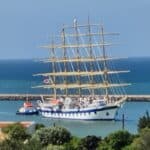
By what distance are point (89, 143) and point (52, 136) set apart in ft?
5.18

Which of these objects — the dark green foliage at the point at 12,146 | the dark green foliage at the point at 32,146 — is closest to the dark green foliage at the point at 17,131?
the dark green foliage at the point at 32,146

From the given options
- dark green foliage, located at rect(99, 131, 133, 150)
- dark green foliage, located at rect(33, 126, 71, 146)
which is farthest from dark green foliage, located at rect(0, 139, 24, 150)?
dark green foliage, located at rect(33, 126, 71, 146)

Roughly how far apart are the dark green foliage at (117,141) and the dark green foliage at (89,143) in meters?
0.59

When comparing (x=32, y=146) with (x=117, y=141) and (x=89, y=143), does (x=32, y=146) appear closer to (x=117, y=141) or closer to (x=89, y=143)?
(x=117, y=141)

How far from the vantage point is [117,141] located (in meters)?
32.5

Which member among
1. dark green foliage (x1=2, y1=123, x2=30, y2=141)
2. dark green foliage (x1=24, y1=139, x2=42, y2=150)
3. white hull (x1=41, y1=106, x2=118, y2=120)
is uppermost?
white hull (x1=41, y1=106, x2=118, y2=120)

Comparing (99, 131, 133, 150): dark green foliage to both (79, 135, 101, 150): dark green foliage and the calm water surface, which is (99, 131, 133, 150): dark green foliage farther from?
the calm water surface

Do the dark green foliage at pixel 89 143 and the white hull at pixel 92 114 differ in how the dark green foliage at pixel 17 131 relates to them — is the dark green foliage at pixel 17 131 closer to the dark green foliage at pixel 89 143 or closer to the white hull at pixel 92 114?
the dark green foliage at pixel 89 143

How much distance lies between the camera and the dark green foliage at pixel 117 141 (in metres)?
32.3

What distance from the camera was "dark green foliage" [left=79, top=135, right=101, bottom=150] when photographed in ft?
107

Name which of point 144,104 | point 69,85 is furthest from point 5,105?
point 144,104

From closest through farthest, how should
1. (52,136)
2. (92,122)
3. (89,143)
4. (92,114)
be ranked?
1. (89,143)
2. (52,136)
3. (92,122)
4. (92,114)

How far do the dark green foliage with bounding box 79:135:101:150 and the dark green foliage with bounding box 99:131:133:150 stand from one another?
1.94 ft

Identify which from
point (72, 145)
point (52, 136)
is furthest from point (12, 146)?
point (52, 136)
